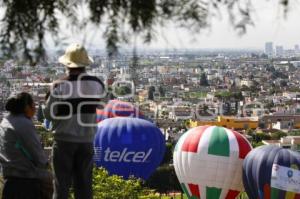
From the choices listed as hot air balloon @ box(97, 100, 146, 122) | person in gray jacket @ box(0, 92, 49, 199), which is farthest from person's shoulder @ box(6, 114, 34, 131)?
hot air balloon @ box(97, 100, 146, 122)

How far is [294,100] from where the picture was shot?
167 ft

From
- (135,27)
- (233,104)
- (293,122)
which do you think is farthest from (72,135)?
(233,104)

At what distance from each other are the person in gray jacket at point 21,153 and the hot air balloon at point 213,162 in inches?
259

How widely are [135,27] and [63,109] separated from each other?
2.96 feet

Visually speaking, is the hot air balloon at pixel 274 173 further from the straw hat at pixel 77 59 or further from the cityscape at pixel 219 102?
the straw hat at pixel 77 59

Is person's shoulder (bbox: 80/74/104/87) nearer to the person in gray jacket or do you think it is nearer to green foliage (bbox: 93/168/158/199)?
the person in gray jacket

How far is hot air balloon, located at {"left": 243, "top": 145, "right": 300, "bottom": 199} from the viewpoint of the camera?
8.46 meters

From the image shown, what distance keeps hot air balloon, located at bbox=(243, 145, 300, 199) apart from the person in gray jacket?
20.7ft

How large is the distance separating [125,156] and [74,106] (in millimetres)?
6529

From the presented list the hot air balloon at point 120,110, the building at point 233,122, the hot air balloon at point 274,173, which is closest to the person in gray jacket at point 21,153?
the hot air balloon at point 274,173

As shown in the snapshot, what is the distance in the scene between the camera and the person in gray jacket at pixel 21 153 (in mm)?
2354

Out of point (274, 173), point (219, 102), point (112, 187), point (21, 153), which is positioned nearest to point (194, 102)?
point (219, 102)

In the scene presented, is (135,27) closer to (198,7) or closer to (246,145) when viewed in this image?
(198,7)

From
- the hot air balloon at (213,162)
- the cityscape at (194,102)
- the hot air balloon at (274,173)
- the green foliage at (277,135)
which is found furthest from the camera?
the green foliage at (277,135)
